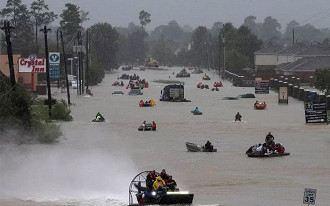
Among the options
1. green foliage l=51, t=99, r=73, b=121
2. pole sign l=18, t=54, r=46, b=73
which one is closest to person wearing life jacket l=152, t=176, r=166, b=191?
green foliage l=51, t=99, r=73, b=121

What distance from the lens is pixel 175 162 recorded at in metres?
51.6

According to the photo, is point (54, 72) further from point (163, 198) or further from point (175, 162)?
point (163, 198)

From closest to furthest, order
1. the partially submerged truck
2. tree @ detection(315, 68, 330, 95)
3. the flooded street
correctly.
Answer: the flooded street < tree @ detection(315, 68, 330, 95) < the partially submerged truck

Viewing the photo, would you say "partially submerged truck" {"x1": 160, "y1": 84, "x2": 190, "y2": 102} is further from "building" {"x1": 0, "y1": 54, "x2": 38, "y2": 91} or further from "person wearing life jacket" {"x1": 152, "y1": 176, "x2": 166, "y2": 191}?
"person wearing life jacket" {"x1": 152, "y1": 176, "x2": 166, "y2": 191}

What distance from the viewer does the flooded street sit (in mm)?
38969

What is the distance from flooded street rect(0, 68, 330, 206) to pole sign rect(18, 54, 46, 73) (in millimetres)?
20755

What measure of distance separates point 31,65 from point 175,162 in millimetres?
58616

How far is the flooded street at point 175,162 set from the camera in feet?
128

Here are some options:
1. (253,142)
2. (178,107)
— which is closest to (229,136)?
(253,142)

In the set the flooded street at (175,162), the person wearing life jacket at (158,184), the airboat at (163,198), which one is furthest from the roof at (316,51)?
the airboat at (163,198)

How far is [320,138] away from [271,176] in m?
20.5

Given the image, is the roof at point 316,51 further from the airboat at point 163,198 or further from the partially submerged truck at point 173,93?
the airboat at point 163,198

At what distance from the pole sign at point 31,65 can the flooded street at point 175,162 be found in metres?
20.8

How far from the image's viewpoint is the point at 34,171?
151ft
